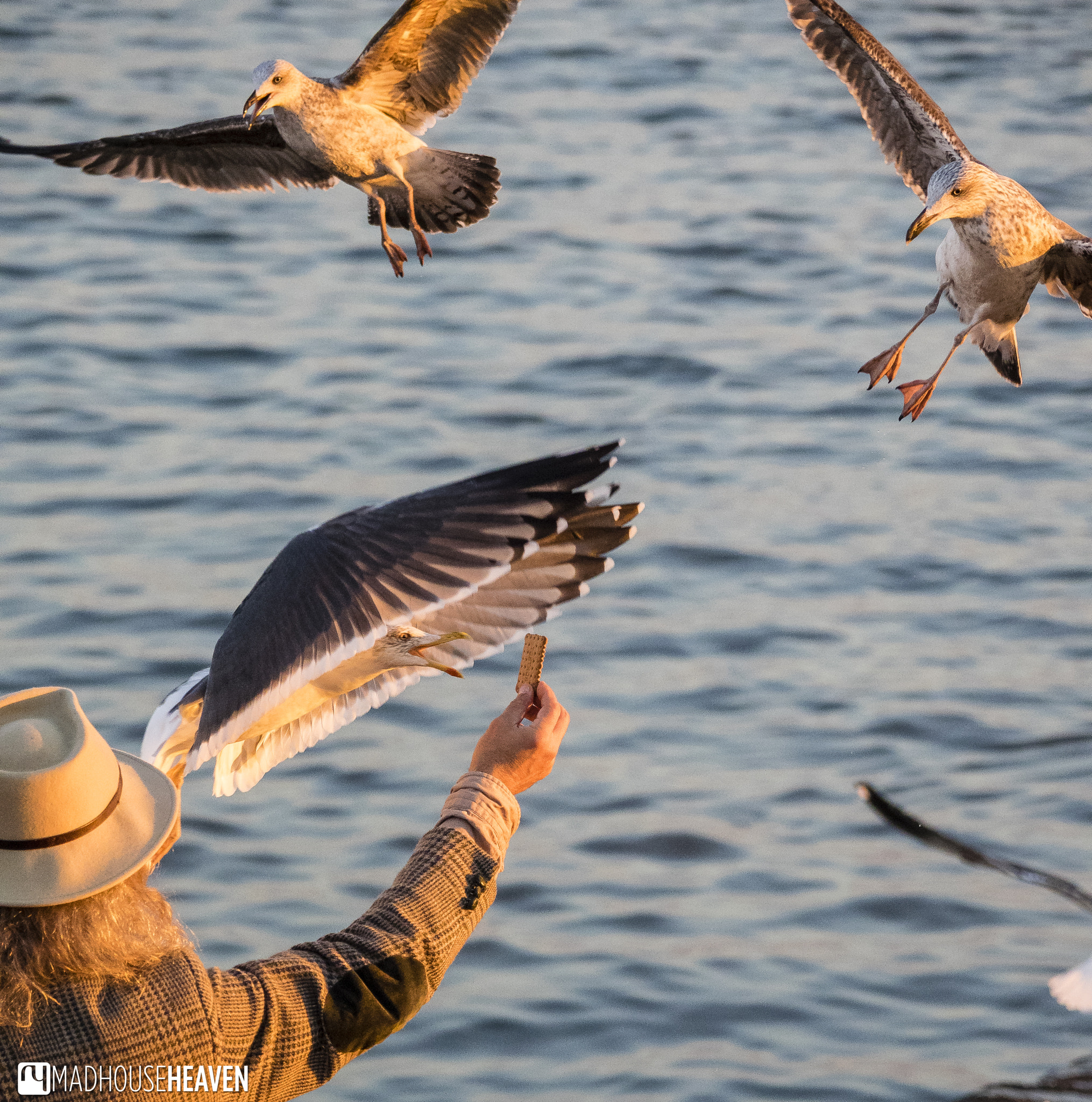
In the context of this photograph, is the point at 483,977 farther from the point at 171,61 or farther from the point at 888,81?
the point at 171,61

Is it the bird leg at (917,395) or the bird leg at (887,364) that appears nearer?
the bird leg at (917,395)

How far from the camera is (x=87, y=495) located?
1068cm

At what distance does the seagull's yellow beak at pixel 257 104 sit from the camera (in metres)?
3.08

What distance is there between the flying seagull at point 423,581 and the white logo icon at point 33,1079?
0.59 metres

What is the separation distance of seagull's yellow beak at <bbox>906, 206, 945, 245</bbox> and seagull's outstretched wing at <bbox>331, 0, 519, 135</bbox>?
90 cm

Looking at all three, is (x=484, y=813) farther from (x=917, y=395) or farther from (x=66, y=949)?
(x=917, y=395)

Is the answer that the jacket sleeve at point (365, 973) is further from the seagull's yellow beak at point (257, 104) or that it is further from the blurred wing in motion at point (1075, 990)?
the seagull's yellow beak at point (257, 104)

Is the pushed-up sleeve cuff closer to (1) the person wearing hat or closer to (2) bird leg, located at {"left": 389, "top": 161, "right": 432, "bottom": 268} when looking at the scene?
(1) the person wearing hat

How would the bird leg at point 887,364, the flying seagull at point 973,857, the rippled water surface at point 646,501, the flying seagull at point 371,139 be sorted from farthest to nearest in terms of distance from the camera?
1. the rippled water surface at point 646,501
2. the flying seagull at point 371,139
3. the bird leg at point 887,364
4. the flying seagull at point 973,857

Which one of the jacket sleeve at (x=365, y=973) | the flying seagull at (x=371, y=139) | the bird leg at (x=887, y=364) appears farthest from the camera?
the flying seagull at (x=371, y=139)

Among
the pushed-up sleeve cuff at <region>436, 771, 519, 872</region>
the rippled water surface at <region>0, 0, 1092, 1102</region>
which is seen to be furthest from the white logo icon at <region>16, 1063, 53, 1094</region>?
the rippled water surface at <region>0, 0, 1092, 1102</region>

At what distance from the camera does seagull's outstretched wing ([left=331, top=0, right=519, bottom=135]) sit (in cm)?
347

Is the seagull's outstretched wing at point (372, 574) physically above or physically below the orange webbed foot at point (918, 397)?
below

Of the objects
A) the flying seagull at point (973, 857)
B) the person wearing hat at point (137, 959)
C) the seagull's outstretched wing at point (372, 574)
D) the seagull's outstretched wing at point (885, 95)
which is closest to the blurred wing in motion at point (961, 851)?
the flying seagull at point (973, 857)
